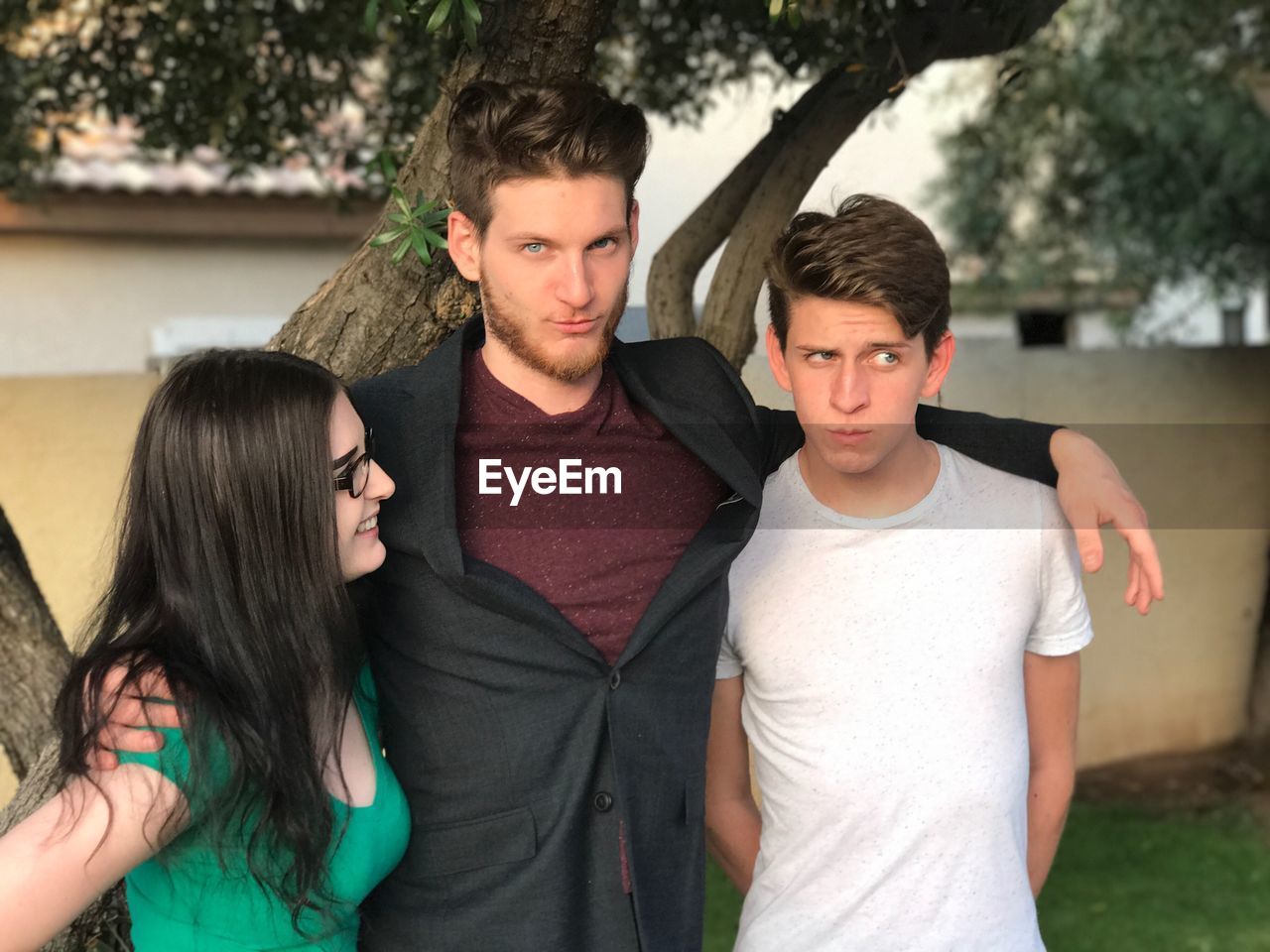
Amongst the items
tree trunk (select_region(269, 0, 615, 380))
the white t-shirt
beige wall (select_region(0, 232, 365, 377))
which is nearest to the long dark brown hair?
the white t-shirt

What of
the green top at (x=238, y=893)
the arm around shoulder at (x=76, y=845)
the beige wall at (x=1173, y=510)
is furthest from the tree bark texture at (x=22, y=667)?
the beige wall at (x=1173, y=510)

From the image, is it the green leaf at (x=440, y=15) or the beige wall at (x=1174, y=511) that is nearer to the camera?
the green leaf at (x=440, y=15)

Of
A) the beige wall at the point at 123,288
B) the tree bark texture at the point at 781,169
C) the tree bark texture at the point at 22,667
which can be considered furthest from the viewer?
the beige wall at the point at 123,288

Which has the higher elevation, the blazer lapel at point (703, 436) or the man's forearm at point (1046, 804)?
the blazer lapel at point (703, 436)

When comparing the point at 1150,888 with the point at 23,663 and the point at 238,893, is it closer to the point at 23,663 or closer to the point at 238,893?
the point at 23,663

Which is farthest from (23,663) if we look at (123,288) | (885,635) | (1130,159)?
(1130,159)

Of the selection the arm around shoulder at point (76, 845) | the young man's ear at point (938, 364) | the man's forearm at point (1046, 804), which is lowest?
the man's forearm at point (1046, 804)

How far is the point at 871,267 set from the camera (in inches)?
83.0

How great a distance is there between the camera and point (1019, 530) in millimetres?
2176

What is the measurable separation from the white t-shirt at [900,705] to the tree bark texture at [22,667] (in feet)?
5.88

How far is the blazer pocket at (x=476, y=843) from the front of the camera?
6.44ft

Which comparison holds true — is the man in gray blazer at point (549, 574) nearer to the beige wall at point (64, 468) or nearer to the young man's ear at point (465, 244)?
the young man's ear at point (465, 244)

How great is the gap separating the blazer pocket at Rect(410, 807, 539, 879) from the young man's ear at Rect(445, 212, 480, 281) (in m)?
0.74

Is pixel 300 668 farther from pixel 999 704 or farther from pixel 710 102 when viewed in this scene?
pixel 710 102
